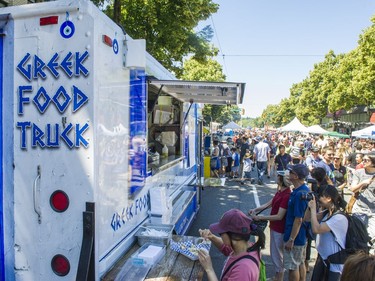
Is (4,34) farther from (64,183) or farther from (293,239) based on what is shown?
(293,239)

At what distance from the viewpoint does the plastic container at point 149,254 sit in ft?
8.82

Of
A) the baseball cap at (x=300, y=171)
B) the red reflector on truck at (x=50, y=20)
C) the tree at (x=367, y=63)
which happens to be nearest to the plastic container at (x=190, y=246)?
the baseball cap at (x=300, y=171)

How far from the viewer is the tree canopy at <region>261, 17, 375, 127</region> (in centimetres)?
2439

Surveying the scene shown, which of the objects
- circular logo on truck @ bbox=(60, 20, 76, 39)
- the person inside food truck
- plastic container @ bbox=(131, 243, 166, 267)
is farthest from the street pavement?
circular logo on truck @ bbox=(60, 20, 76, 39)

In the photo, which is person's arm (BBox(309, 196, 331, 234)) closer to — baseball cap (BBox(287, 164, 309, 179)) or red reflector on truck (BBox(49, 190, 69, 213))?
baseball cap (BBox(287, 164, 309, 179))

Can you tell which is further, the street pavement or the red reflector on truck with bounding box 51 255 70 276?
the street pavement

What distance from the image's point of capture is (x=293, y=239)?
3.96 meters

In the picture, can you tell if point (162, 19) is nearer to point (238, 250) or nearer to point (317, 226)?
point (317, 226)

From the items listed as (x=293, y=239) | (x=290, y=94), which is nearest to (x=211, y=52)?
(x=293, y=239)

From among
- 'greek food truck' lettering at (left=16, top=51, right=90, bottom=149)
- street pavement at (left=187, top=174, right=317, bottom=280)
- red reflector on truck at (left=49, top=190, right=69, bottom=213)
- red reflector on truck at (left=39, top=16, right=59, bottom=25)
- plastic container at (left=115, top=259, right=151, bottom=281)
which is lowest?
street pavement at (left=187, top=174, right=317, bottom=280)

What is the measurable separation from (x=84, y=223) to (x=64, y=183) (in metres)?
0.32

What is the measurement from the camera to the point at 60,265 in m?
2.35

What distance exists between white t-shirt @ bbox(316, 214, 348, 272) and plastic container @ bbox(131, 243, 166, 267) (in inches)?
68.1

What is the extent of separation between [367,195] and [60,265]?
520cm
